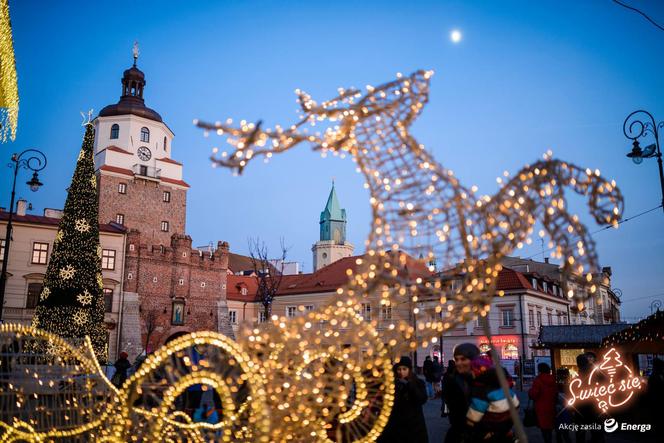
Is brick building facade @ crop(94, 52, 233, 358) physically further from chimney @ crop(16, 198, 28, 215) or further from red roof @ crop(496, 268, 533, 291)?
red roof @ crop(496, 268, 533, 291)

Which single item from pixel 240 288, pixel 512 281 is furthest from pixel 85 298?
pixel 240 288

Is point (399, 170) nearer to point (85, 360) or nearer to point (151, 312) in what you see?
point (85, 360)

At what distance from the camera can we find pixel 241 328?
12.1 ft

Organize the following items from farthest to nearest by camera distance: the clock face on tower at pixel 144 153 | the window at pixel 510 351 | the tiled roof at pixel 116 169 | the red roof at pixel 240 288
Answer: the red roof at pixel 240 288 → the clock face on tower at pixel 144 153 → the tiled roof at pixel 116 169 → the window at pixel 510 351

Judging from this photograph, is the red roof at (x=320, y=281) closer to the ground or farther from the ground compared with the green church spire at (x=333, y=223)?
closer to the ground

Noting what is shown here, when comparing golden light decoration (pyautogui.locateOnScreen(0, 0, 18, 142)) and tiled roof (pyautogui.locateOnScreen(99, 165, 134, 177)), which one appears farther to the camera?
tiled roof (pyautogui.locateOnScreen(99, 165, 134, 177))

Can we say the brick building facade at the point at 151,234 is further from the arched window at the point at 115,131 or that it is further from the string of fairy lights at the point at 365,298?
the string of fairy lights at the point at 365,298

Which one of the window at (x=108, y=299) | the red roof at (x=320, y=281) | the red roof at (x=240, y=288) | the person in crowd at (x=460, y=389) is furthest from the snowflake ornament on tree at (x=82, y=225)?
the red roof at (x=240, y=288)

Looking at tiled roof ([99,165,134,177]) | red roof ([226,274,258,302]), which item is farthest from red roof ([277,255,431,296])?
tiled roof ([99,165,134,177])

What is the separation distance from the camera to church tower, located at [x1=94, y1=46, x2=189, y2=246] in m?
39.2

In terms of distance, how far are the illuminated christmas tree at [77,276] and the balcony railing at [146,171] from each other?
2538 centimetres

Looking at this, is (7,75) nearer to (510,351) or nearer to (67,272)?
(67,272)

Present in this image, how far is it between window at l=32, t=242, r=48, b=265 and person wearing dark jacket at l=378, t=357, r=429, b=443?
2960 centimetres

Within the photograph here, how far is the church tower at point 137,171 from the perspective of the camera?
3916 centimetres
